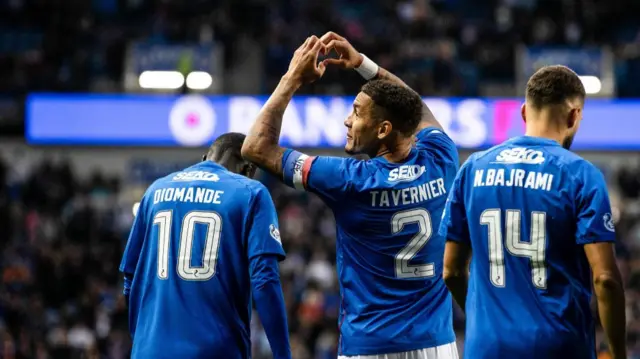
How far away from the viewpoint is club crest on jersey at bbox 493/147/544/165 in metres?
4.37

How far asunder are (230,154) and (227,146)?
1.9 inches

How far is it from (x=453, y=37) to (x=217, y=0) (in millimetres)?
4933

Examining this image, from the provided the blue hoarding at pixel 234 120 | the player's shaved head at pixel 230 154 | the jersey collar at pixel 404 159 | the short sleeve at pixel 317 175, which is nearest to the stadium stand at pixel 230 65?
the blue hoarding at pixel 234 120

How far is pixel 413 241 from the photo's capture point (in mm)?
5242

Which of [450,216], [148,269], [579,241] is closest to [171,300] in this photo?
[148,269]

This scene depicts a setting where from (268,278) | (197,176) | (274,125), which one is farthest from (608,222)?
(197,176)

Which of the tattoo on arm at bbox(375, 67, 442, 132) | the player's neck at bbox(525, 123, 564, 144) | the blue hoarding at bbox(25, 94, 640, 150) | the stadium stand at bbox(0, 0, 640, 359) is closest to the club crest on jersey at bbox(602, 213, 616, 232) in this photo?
the player's neck at bbox(525, 123, 564, 144)

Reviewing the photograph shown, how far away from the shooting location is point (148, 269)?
535 cm

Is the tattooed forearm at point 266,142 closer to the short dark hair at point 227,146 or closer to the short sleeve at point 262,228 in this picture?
the short sleeve at point 262,228

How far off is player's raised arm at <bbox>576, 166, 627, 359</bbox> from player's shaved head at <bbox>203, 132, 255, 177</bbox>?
2.03 metres

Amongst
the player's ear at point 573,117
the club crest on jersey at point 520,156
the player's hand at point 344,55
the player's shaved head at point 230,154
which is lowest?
the player's shaved head at point 230,154

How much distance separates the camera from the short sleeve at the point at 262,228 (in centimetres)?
516

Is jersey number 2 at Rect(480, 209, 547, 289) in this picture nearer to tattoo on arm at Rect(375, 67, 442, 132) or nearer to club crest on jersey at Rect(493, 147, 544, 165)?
club crest on jersey at Rect(493, 147, 544, 165)

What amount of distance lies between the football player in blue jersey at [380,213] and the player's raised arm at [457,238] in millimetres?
574
